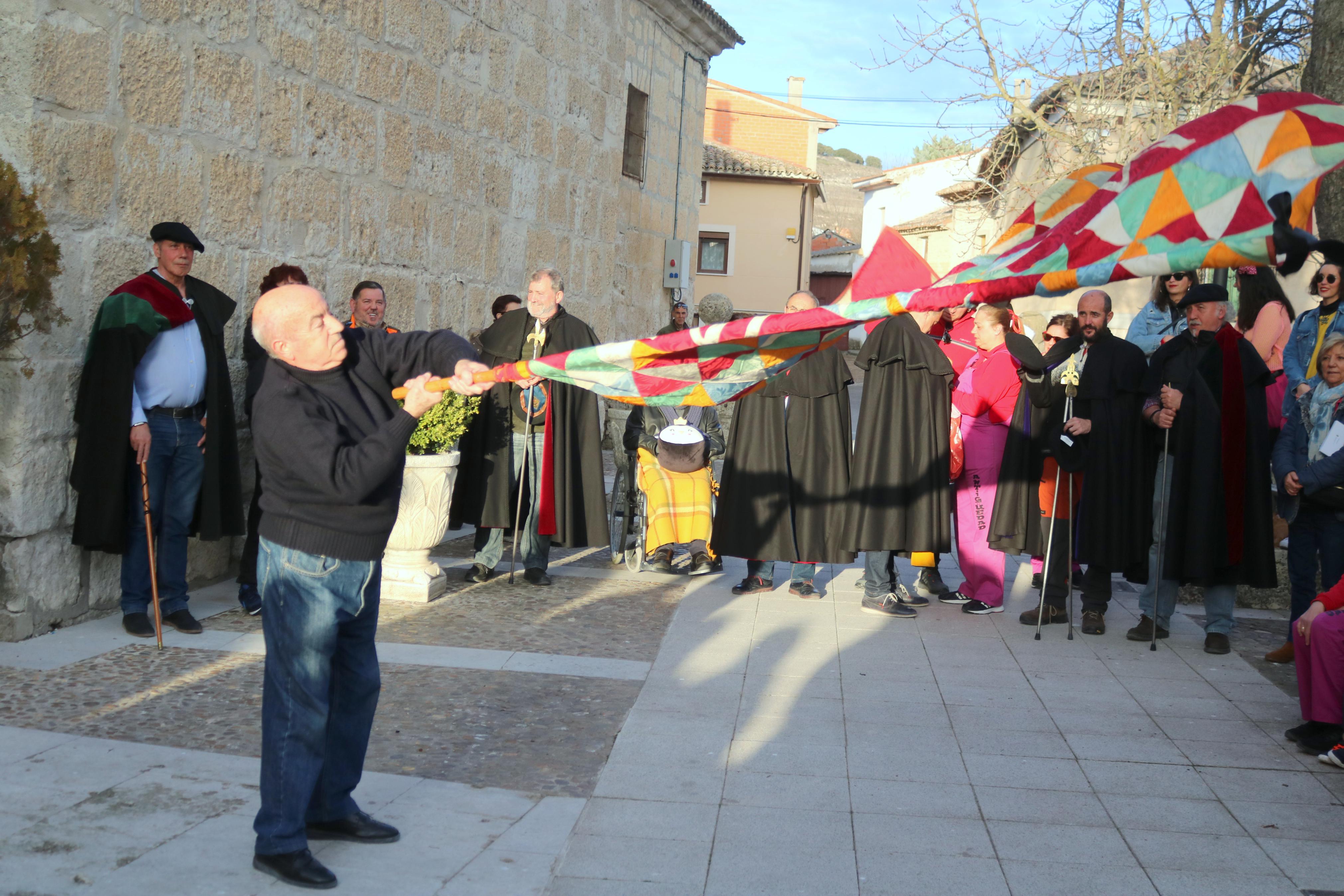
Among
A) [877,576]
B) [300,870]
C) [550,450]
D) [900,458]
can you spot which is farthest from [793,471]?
[300,870]

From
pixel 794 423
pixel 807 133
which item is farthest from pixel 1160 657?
pixel 807 133

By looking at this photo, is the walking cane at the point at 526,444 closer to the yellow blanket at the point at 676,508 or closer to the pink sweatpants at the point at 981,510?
the yellow blanket at the point at 676,508

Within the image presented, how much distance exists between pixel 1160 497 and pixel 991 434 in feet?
3.73

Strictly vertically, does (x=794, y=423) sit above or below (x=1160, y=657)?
above

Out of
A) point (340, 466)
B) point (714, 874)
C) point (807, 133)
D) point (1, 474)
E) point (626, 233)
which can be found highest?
point (807, 133)

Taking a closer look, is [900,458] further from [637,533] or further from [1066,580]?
[637,533]

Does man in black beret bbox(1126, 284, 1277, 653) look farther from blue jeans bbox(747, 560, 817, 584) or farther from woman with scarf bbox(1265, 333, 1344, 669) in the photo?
blue jeans bbox(747, 560, 817, 584)

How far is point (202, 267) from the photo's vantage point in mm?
7020

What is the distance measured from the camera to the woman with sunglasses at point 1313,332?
660 cm

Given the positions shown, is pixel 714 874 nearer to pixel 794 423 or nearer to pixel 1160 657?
pixel 1160 657

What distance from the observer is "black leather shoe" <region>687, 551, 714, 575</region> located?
8.71 metres

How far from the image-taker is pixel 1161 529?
272 inches

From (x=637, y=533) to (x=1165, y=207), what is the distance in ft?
19.5

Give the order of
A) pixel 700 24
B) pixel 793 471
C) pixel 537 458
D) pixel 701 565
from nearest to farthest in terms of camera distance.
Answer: pixel 793 471, pixel 537 458, pixel 701 565, pixel 700 24
